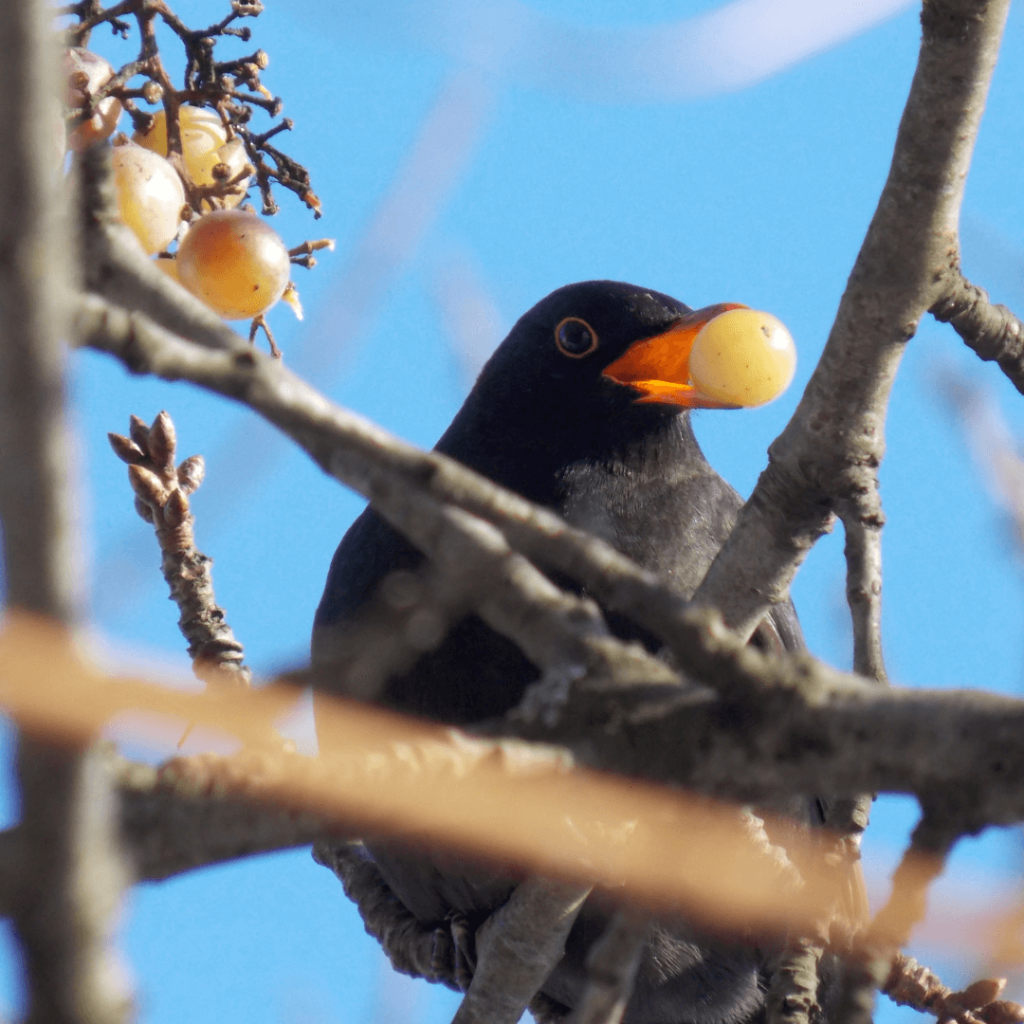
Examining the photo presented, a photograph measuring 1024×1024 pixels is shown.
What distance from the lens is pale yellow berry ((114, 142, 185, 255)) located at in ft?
9.04

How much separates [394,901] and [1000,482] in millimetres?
2398

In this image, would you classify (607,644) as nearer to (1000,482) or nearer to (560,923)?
(560,923)

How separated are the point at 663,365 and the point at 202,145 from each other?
166 centimetres

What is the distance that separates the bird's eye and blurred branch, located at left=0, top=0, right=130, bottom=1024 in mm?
3630

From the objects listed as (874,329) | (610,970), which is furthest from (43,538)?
(874,329)

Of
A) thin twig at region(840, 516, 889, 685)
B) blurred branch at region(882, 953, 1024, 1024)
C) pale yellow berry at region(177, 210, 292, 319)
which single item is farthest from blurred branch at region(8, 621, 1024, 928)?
blurred branch at region(882, 953, 1024, 1024)

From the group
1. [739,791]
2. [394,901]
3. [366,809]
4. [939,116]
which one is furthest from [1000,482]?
[394,901]

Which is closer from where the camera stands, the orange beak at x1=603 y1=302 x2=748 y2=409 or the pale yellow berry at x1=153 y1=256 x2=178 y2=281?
the pale yellow berry at x1=153 y1=256 x2=178 y2=281

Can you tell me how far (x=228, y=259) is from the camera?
2.79 m

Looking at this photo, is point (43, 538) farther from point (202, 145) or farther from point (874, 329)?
point (202, 145)

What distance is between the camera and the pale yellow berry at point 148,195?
2.75 m

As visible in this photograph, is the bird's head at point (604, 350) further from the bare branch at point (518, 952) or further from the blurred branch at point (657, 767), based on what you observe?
the blurred branch at point (657, 767)

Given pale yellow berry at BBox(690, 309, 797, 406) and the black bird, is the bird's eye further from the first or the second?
pale yellow berry at BBox(690, 309, 797, 406)

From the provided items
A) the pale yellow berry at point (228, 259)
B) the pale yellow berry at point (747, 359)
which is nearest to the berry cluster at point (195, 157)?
the pale yellow berry at point (228, 259)
